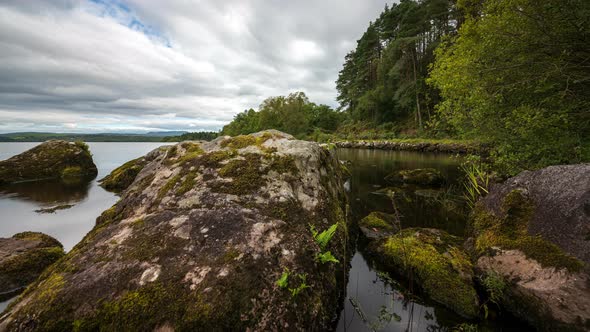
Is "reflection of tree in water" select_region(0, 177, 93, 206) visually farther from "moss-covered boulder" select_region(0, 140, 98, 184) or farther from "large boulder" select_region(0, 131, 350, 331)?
"large boulder" select_region(0, 131, 350, 331)

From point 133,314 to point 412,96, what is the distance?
161 feet

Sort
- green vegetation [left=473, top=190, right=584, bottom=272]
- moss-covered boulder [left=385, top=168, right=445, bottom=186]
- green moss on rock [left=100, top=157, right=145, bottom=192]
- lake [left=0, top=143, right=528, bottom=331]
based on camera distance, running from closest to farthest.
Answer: green vegetation [left=473, top=190, right=584, bottom=272], lake [left=0, top=143, right=528, bottom=331], moss-covered boulder [left=385, top=168, right=445, bottom=186], green moss on rock [left=100, top=157, right=145, bottom=192]

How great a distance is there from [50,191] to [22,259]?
40.0 feet

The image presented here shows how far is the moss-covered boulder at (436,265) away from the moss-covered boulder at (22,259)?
7.36m

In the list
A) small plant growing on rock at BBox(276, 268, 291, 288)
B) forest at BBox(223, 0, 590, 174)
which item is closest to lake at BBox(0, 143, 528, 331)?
small plant growing on rock at BBox(276, 268, 291, 288)

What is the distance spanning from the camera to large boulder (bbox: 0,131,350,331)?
2432 mm

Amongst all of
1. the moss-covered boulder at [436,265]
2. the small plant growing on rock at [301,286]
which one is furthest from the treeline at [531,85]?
the small plant growing on rock at [301,286]


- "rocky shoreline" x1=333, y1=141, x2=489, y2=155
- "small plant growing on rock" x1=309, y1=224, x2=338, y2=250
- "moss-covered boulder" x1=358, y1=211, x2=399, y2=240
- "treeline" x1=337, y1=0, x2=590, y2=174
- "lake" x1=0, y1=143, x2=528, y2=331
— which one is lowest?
"lake" x1=0, y1=143, x2=528, y2=331

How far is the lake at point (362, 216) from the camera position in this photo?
383 cm

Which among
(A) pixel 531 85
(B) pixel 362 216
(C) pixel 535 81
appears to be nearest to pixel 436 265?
(B) pixel 362 216

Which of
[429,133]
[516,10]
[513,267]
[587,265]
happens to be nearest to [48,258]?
[513,267]

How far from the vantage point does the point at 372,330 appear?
3641mm

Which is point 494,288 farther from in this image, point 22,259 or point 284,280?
point 22,259

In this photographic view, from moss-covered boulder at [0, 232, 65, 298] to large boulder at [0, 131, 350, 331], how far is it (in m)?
2.11
